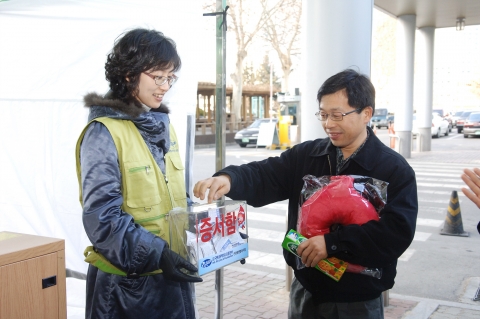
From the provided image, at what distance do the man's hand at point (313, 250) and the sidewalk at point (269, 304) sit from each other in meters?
2.22

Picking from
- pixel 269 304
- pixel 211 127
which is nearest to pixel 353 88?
pixel 269 304

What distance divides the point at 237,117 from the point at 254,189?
Answer: 98.5 feet

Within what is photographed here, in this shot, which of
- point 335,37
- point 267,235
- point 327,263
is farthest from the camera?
point 267,235

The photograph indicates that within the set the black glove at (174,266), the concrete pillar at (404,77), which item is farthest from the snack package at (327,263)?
the concrete pillar at (404,77)

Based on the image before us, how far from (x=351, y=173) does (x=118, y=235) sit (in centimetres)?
109

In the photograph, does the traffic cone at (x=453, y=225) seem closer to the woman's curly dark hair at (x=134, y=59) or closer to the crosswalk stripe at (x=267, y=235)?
the crosswalk stripe at (x=267, y=235)

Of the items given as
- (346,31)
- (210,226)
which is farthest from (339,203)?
(346,31)

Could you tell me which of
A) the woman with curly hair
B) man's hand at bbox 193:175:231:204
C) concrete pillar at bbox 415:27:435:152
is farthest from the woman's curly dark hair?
concrete pillar at bbox 415:27:435:152

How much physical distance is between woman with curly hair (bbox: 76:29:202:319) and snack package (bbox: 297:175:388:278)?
570mm

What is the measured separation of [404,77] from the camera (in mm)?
16312

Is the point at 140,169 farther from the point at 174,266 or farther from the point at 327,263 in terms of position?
the point at 327,263

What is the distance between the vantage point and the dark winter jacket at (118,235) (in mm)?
1822

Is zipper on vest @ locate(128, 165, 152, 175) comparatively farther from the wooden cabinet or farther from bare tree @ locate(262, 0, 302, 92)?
bare tree @ locate(262, 0, 302, 92)

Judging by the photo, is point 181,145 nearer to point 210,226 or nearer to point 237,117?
point 210,226
